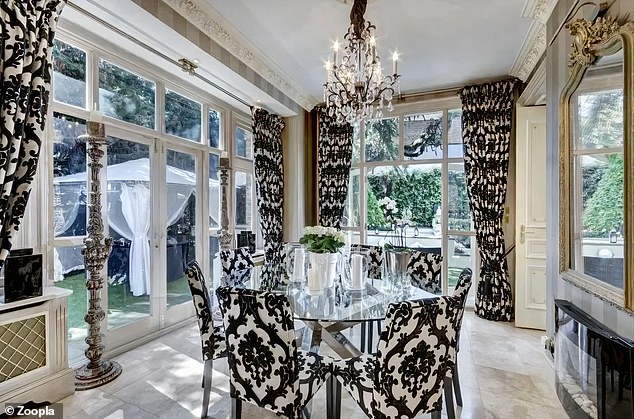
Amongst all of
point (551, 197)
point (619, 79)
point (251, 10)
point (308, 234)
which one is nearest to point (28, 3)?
point (251, 10)

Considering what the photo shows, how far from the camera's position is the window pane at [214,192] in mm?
4359

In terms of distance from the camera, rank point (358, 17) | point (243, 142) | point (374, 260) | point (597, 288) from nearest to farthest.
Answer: point (597, 288)
point (358, 17)
point (374, 260)
point (243, 142)

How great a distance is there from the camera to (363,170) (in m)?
5.29

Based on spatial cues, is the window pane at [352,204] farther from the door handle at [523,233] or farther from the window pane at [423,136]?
the door handle at [523,233]

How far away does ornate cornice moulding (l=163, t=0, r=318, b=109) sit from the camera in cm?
268

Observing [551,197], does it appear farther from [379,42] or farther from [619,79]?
[379,42]

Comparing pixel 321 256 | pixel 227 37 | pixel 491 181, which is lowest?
pixel 321 256

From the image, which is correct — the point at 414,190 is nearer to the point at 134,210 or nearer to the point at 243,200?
the point at 243,200

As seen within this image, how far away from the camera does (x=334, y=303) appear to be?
86.0 inches

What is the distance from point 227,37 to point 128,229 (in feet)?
6.96

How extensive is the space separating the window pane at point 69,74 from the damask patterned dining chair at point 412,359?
10.0 ft

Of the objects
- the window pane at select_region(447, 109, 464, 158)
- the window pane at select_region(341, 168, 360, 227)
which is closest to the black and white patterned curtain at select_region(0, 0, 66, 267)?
the window pane at select_region(341, 168, 360, 227)

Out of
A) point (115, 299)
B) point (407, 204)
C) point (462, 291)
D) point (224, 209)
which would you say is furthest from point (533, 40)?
point (115, 299)

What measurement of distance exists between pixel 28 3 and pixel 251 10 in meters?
1.56
